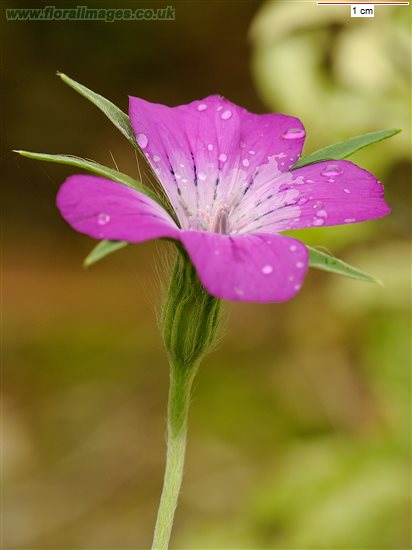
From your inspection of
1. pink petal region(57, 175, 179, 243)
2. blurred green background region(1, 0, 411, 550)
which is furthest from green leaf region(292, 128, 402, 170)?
blurred green background region(1, 0, 411, 550)

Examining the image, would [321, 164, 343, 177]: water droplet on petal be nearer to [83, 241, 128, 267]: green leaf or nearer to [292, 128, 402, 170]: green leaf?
[292, 128, 402, 170]: green leaf

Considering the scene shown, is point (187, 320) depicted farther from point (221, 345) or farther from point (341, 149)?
point (221, 345)

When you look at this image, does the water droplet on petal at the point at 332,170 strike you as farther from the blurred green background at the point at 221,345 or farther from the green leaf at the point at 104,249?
the blurred green background at the point at 221,345

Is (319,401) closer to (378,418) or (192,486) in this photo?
(378,418)

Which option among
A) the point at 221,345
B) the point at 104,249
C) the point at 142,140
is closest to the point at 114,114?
the point at 142,140

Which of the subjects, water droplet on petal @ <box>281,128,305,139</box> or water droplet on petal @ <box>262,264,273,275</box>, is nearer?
water droplet on petal @ <box>262,264,273,275</box>

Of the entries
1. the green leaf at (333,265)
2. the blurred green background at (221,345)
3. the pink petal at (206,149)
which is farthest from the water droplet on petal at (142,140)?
the blurred green background at (221,345)
